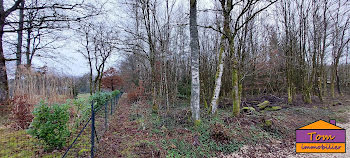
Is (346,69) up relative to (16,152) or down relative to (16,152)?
up

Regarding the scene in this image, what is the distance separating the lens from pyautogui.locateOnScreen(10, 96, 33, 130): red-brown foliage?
4341 millimetres

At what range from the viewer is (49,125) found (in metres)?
2.81

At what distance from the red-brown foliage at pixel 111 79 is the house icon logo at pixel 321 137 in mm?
21136

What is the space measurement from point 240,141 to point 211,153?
3.68 feet

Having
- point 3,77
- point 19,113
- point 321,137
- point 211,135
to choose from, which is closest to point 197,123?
point 211,135

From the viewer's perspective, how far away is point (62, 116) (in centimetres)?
302

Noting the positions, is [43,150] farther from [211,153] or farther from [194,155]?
[211,153]

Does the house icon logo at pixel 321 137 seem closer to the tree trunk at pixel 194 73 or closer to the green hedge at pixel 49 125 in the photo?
the tree trunk at pixel 194 73

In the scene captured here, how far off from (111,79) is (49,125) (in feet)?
66.3

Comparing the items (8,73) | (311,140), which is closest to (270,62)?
(311,140)

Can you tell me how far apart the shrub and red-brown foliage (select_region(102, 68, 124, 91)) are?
18986 millimetres

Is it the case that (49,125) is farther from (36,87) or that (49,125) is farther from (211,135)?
(36,87)

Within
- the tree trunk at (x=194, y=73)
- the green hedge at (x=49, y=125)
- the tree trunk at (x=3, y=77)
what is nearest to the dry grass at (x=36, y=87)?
the tree trunk at (x=3, y=77)

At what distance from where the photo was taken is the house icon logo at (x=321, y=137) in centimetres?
305
